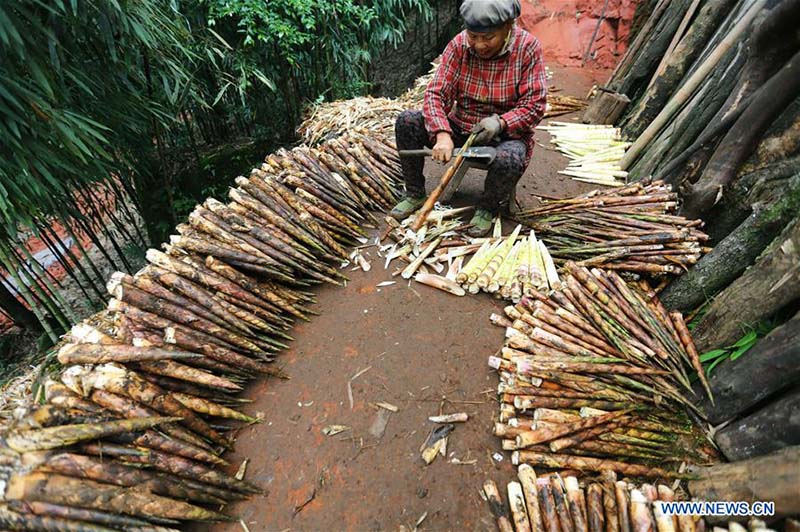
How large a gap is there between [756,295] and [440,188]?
195 cm

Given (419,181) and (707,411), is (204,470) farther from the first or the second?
(419,181)

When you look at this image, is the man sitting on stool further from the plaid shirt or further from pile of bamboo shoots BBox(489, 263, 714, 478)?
pile of bamboo shoots BBox(489, 263, 714, 478)

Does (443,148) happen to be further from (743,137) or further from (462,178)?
(743,137)

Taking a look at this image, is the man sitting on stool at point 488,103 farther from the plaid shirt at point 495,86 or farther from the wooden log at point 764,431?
the wooden log at point 764,431

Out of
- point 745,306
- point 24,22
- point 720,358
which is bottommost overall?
point 720,358

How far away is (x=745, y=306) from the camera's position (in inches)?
76.2

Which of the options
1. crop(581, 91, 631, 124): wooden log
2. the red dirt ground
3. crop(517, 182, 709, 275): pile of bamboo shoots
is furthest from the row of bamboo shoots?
crop(581, 91, 631, 124): wooden log

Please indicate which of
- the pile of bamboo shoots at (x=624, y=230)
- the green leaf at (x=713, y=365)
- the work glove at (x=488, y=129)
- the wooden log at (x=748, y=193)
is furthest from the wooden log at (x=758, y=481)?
the work glove at (x=488, y=129)

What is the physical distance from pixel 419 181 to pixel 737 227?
2.24 metres

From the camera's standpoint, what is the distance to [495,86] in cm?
291

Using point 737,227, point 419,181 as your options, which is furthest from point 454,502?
point 419,181

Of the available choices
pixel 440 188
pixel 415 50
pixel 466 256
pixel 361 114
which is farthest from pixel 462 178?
pixel 415 50

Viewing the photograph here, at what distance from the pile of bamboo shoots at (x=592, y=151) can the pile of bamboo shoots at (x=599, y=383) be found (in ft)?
6.40

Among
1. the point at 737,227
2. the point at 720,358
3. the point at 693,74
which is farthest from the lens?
the point at 693,74
